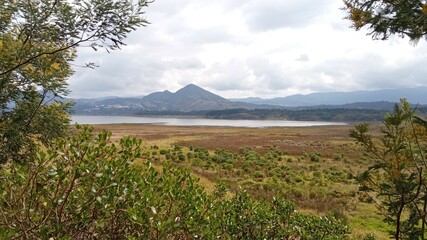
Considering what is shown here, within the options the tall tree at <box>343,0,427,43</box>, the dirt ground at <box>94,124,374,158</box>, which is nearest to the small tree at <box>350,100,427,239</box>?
the tall tree at <box>343,0,427,43</box>

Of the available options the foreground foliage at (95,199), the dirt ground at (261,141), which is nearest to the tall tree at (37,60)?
the foreground foliage at (95,199)

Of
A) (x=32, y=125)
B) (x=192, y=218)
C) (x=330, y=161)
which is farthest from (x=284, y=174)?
(x=192, y=218)

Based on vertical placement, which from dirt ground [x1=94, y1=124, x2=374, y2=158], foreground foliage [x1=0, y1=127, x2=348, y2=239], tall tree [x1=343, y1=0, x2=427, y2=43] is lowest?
dirt ground [x1=94, y1=124, x2=374, y2=158]

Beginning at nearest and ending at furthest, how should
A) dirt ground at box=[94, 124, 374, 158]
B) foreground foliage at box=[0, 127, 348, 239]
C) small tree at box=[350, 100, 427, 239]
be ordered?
foreground foliage at box=[0, 127, 348, 239]
small tree at box=[350, 100, 427, 239]
dirt ground at box=[94, 124, 374, 158]

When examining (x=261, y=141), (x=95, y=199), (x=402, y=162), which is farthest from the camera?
(x=261, y=141)

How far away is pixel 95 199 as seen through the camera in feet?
11.4

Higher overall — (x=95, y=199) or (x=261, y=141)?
(x=95, y=199)

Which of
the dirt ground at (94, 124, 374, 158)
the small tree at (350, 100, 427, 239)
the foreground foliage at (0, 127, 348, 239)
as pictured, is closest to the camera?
the foreground foliage at (0, 127, 348, 239)

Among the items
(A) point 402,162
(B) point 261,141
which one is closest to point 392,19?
(A) point 402,162

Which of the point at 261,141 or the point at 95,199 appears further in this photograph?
the point at 261,141

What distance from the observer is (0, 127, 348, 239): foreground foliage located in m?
3.33

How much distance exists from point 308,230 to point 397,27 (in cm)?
397

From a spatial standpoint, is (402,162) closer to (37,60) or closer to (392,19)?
(392,19)

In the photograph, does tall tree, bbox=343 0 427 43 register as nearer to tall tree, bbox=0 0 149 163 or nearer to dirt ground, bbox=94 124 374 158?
tall tree, bbox=0 0 149 163
